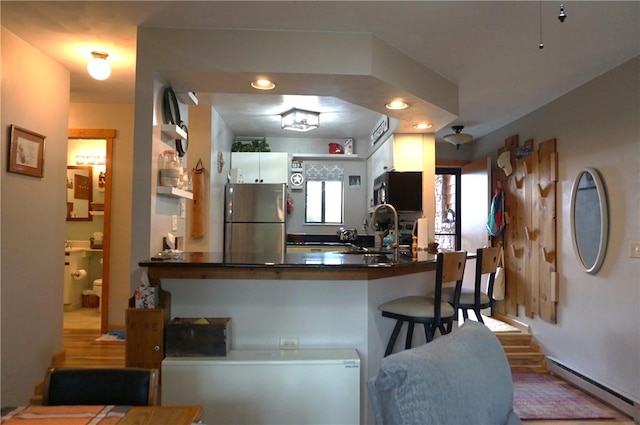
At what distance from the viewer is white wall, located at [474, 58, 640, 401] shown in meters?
2.80

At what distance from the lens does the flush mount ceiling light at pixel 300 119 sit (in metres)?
4.41

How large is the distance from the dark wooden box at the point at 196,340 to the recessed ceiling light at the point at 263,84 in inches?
61.3

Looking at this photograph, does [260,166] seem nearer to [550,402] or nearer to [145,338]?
[145,338]

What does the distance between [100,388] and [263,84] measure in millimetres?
2044

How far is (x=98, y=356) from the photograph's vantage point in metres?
3.33

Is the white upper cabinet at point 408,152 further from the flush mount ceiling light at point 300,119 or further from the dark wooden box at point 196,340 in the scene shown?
the dark wooden box at point 196,340

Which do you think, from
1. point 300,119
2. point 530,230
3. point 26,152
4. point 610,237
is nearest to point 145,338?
point 26,152

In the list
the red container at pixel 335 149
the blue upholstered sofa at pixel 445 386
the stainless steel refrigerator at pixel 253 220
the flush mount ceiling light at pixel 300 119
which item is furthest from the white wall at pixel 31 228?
the red container at pixel 335 149

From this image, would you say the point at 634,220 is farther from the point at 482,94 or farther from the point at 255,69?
the point at 255,69

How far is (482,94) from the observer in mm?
3598

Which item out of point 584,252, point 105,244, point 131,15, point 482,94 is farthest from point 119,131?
point 584,252

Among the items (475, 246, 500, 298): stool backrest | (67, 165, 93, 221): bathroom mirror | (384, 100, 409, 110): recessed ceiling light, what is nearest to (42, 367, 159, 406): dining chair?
(475, 246, 500, 298): stool backrest

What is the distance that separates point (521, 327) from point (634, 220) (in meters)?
1.81

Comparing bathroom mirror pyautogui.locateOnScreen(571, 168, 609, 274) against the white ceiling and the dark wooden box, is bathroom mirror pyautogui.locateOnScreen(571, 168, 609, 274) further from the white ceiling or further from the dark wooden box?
the dark wooden box
